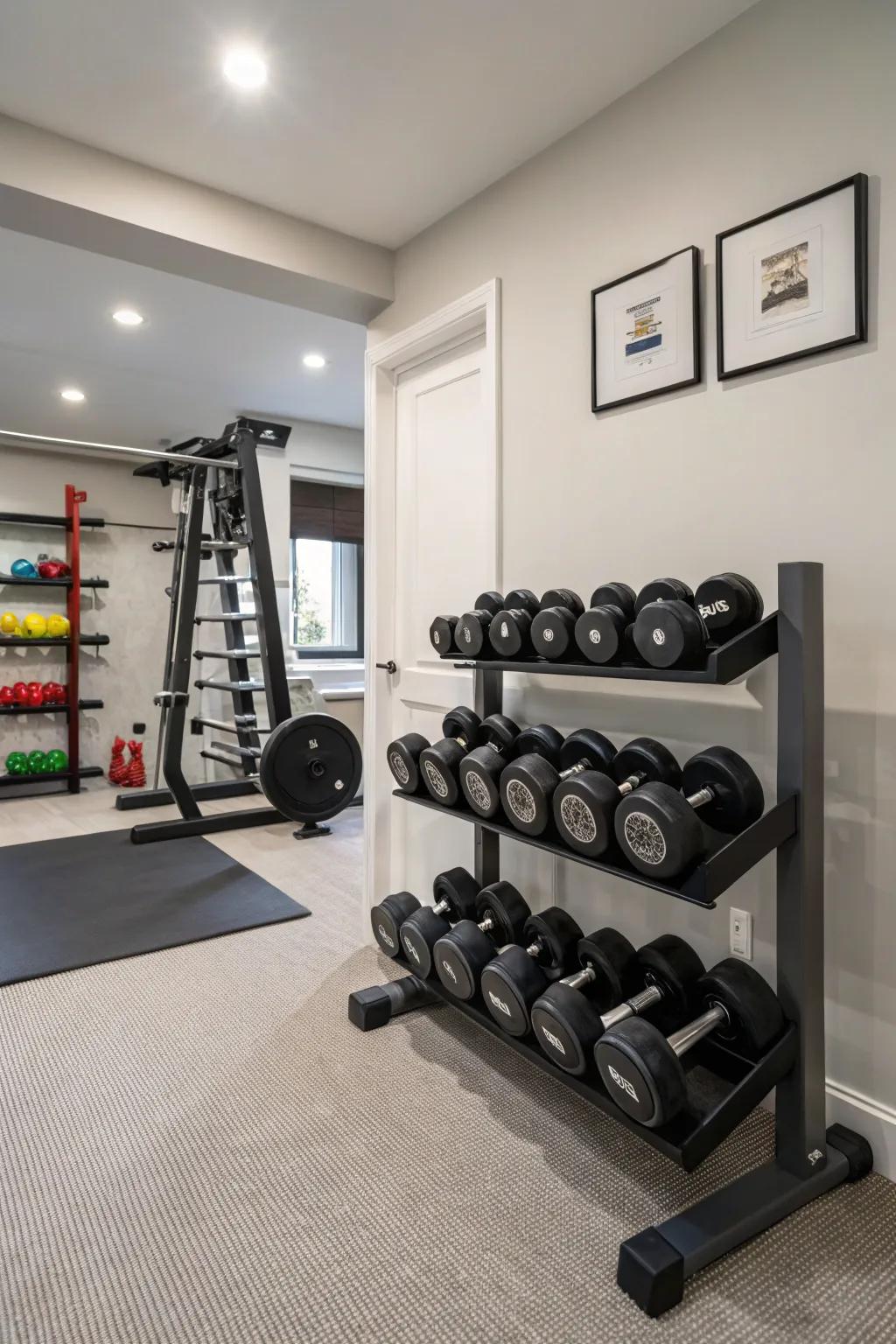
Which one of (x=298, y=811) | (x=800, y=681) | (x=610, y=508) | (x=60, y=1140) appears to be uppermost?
(x=610, y=508)

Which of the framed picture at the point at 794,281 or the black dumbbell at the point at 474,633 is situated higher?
the framed picture at the point at 794,281

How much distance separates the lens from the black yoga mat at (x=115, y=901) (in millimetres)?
2797

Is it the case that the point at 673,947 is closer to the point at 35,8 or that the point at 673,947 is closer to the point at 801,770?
the point at 801,770

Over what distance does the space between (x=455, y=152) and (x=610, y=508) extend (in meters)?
1.16

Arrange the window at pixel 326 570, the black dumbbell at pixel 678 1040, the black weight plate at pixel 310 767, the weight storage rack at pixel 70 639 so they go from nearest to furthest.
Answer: the black dumbbell at pixel 678 1040, the black weight plate at pixel 310 767, the weight storage rack at pixel 70 639, the window at pixel 326 570

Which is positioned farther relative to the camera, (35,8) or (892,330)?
(35,8)

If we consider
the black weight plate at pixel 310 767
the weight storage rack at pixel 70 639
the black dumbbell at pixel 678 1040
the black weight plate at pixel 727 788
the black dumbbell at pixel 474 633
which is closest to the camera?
the black dumbbell at pixel 678 1040

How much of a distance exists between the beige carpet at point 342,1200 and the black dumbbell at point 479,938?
0.27m

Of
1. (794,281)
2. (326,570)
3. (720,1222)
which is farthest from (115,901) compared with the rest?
(326,570)

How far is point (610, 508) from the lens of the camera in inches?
82.7

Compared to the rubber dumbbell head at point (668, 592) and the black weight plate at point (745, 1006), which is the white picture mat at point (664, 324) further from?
the black weight plate at point (745, 1006)

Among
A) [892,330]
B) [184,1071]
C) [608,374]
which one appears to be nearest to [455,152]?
[608,374]

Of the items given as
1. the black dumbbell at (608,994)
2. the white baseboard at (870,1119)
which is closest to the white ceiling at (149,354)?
the black dumbbell at (608,994)

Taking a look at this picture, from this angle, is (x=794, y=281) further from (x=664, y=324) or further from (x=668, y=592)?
(x=668, y=592)
